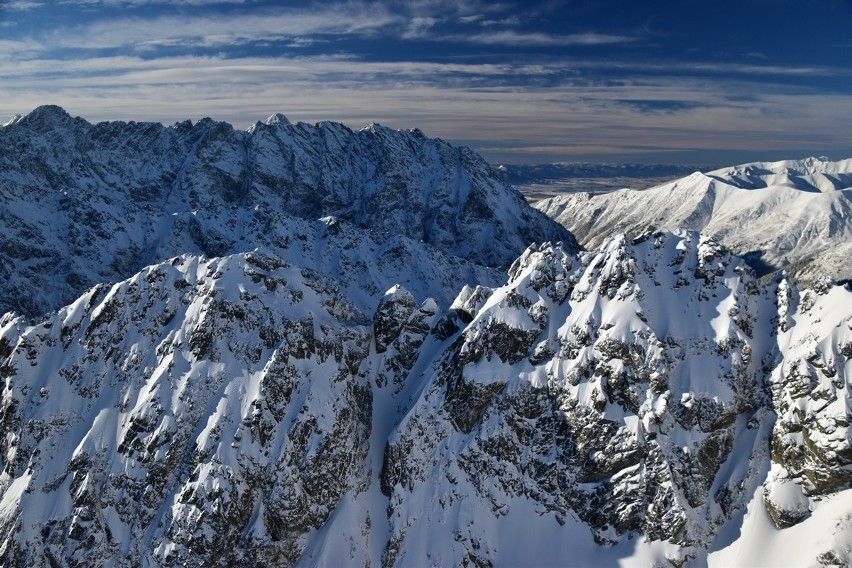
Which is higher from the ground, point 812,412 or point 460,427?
point 812,412

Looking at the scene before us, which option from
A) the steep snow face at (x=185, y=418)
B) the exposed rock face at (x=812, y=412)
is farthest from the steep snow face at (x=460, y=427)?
the steep snow face at (x=185, y=418)

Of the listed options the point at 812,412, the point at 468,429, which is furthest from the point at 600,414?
the point at 812,412

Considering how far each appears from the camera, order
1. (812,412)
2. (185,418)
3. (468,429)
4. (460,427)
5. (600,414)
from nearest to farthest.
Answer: (812,412)
(600,414)
(185,418)
(468,429)
(460,427)

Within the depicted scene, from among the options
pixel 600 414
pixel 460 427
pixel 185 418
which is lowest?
pixel 460 427

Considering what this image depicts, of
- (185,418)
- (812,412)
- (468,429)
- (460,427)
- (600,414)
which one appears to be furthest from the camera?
(460,427)

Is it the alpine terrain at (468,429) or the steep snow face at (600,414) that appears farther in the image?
the steep snow face at (600,414)

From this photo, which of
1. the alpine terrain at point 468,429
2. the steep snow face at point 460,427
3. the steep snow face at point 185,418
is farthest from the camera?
the steep snow face at point 185,418

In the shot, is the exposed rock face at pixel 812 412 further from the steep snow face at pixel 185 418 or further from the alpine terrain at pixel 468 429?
the steep snow face at pixel 185 418

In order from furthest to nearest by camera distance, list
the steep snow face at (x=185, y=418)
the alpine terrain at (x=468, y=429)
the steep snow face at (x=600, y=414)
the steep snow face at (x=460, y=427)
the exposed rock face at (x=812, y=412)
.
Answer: the steep snow face at (x=185, y=418), the steep snow face at (x=600, y=414), the steep snow face at (x=460, y=427), the alpine terrain at (x=468, y=429), the exposed rock face at (x=812, y=412)

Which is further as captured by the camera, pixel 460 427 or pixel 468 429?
pixel 460 427

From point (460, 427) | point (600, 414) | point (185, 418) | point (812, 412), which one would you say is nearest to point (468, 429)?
point (460, 427)

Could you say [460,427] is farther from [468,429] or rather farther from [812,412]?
[812,412]
